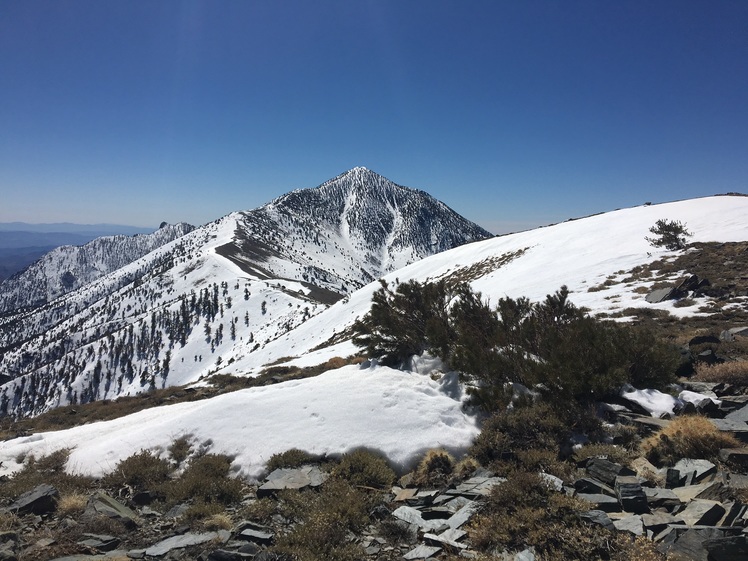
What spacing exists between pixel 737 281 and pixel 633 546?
22.3m

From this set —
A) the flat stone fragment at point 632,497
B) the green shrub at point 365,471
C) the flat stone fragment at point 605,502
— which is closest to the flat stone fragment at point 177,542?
the green shrub at point 365,471

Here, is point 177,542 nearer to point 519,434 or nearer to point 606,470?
point 519,434

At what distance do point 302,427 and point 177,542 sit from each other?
3.82 m

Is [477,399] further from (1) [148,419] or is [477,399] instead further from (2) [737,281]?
(2) [737,281]

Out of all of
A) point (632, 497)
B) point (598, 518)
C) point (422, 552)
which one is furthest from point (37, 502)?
point (632, 497)

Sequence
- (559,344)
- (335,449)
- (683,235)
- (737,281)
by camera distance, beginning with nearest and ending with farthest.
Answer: (335,449) < (559,344) < (737,281) < (683,235)

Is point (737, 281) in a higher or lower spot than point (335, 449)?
higher

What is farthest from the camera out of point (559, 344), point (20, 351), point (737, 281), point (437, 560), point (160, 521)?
point (20, 351)

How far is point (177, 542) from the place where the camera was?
19.7ft

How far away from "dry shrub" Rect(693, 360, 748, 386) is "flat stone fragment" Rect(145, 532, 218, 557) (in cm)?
1262

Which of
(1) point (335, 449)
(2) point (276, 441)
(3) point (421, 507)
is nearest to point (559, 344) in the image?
(3) point (421, 507)

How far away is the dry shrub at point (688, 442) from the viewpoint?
6.34 m

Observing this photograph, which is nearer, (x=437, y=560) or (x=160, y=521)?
(x=437, y=560)

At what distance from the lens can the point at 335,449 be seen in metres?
8.62
